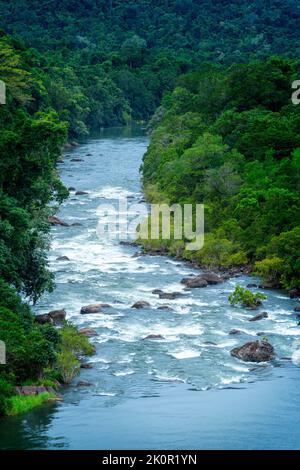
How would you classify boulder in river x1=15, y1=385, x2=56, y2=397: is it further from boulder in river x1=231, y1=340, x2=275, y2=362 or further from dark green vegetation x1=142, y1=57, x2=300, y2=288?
dark green vegetation x1=142, y1=57, x2=300, y2=288

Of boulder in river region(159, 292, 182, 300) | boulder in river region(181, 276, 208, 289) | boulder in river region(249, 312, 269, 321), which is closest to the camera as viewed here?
boulder in river region(249, 312, 269, 321)

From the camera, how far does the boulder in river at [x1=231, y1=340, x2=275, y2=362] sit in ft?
137

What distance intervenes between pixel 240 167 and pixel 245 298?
22.4m

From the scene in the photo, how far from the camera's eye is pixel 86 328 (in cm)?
4597

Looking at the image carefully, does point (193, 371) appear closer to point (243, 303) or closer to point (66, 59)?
point (243, 303)

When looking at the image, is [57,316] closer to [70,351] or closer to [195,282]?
[70,351]

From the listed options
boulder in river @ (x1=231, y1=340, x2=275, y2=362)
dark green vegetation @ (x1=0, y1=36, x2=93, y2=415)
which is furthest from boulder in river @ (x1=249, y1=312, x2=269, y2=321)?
dark green vegetation @ (x1=0, y1=36, x2=93, y2=415)

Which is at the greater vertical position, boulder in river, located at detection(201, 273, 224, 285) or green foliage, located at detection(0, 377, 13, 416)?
boulder in river, located at detection(201, 273, 224, 285)

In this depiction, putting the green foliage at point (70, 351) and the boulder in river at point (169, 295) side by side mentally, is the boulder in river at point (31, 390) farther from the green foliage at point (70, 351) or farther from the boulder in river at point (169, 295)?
the boulder in river at point (169, 295)

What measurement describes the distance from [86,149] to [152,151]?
2281cm

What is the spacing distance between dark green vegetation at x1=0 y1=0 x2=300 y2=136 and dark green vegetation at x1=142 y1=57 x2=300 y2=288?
29.9 metres

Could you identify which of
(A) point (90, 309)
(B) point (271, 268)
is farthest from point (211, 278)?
(A) point (90, 309)

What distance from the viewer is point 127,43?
532 feet

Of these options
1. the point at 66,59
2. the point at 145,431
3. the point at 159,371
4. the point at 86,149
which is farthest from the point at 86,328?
the point at 66,59
